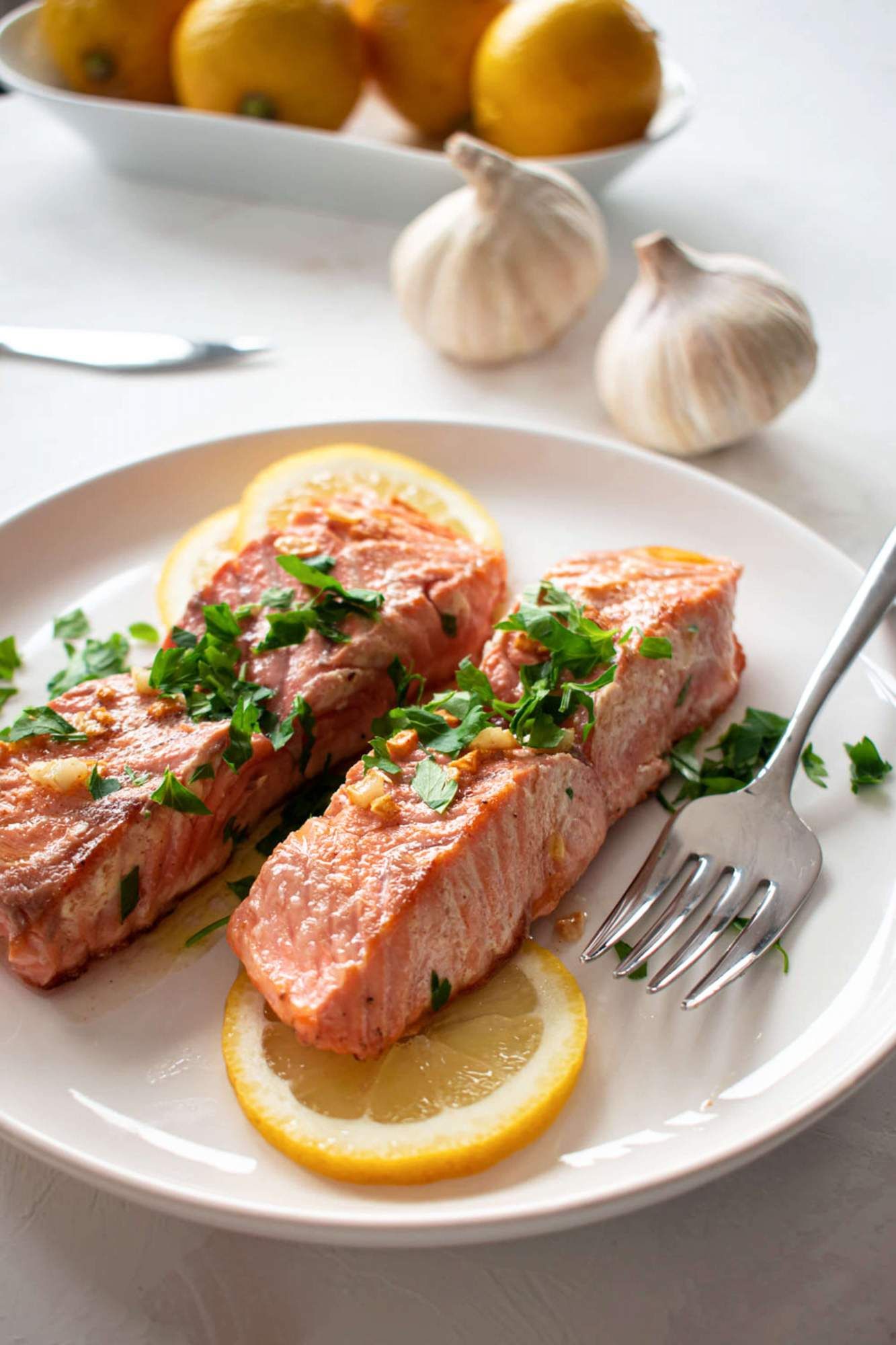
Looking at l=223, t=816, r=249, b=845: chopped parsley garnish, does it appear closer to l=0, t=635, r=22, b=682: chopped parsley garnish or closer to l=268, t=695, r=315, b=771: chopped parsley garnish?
l=268, t=695, r=315, b=771: chopped parsley garnish

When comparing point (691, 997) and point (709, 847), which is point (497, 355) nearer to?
point (709, 847)

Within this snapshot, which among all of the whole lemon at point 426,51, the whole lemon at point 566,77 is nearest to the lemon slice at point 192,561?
the whole lemon at point 566,77

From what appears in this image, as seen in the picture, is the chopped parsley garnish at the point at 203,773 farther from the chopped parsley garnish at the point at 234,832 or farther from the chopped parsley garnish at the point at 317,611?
the chopped parsley garnish at the point at 317,611

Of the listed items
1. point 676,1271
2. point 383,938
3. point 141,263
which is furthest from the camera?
point 141,263

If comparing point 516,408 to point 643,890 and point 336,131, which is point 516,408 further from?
point 643,890

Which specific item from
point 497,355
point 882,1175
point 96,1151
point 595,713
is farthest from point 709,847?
point 497,355

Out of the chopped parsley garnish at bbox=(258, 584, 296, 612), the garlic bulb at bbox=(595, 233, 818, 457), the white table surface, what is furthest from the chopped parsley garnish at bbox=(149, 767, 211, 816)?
the garlic bulb at bbox=(595, 233, 818, 457)
